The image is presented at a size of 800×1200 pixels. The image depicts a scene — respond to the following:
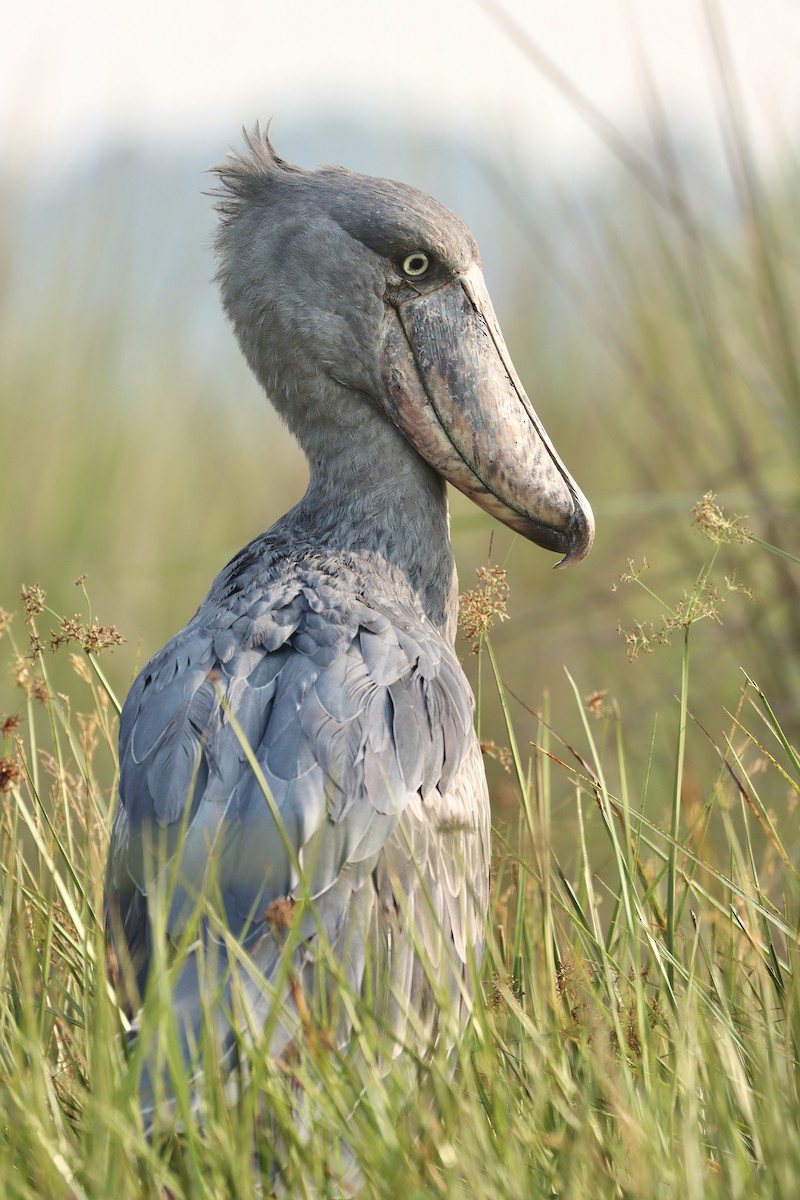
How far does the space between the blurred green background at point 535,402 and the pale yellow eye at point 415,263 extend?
46cm

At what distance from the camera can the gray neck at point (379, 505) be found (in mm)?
2467

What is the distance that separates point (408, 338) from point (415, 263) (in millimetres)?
138

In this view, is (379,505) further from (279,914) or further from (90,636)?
(279,914)

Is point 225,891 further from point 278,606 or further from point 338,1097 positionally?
point 278,606

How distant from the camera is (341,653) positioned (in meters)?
2.04

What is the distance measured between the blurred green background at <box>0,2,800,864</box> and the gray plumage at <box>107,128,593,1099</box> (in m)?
0.22

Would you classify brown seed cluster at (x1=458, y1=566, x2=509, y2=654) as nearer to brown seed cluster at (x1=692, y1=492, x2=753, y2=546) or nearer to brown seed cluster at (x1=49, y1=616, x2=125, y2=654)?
brown seed cluster at (x1=692, y1=492, x2=753, y2=546)

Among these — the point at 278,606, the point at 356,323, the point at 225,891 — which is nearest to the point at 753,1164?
the point at 225,891

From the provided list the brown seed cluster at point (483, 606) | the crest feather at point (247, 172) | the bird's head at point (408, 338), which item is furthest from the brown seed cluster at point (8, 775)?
the crest feather at point (247, 172)

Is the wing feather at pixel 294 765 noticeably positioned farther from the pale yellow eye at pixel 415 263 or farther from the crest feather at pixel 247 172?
the crest feather at pixel 247 172

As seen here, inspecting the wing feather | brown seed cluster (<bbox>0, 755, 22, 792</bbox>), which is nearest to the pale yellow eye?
the wing feather

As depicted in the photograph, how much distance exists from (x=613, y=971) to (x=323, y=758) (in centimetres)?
50

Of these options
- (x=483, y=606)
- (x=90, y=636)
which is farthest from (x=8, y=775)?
(x=483, y=606)

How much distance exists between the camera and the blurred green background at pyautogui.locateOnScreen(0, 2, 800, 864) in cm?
326
